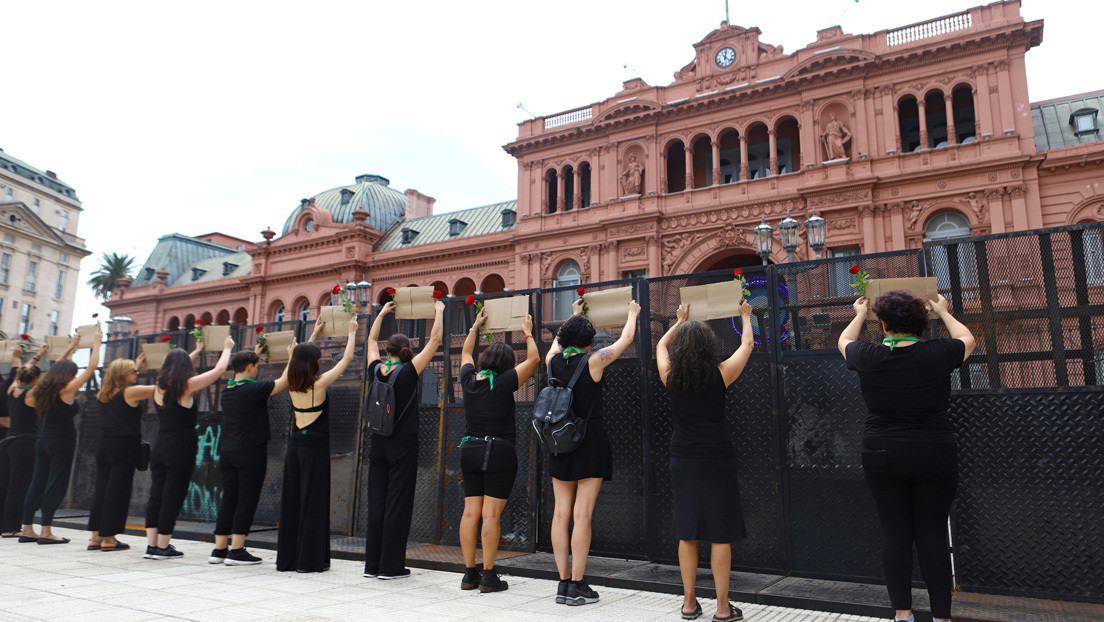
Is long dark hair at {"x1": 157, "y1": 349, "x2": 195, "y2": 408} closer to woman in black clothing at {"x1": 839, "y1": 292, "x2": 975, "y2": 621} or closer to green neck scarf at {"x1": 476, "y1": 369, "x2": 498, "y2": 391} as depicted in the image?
green neck scarf at {"x1": 476, "y1": 369, "x2": 498, "y2": 391}

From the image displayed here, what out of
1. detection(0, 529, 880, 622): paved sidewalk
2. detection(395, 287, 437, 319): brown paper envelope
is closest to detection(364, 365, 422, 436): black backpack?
detection(0, 529, 880, 622): paved sidewalk

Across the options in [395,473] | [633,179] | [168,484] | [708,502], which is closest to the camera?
[708,502]

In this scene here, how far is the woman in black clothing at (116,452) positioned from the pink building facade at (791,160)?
22.1 meters

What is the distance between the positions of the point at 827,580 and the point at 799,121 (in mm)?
24749

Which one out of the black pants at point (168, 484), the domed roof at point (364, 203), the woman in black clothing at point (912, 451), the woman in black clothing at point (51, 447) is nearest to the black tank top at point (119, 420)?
the black pants at point (168, 484)

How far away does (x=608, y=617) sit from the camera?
4.90m

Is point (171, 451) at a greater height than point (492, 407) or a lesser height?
lesser

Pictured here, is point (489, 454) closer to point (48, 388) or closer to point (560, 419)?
point (560, 419)

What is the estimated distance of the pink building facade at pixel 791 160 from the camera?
24.0 meters

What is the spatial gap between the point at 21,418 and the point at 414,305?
17.7 feet

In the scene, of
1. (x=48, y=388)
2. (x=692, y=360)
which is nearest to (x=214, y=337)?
(x=48, y=388)

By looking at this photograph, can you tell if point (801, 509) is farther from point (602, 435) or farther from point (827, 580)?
point (602, 435)

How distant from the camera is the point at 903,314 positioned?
439 centimetres

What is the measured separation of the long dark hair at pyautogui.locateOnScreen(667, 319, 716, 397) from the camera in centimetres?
500
